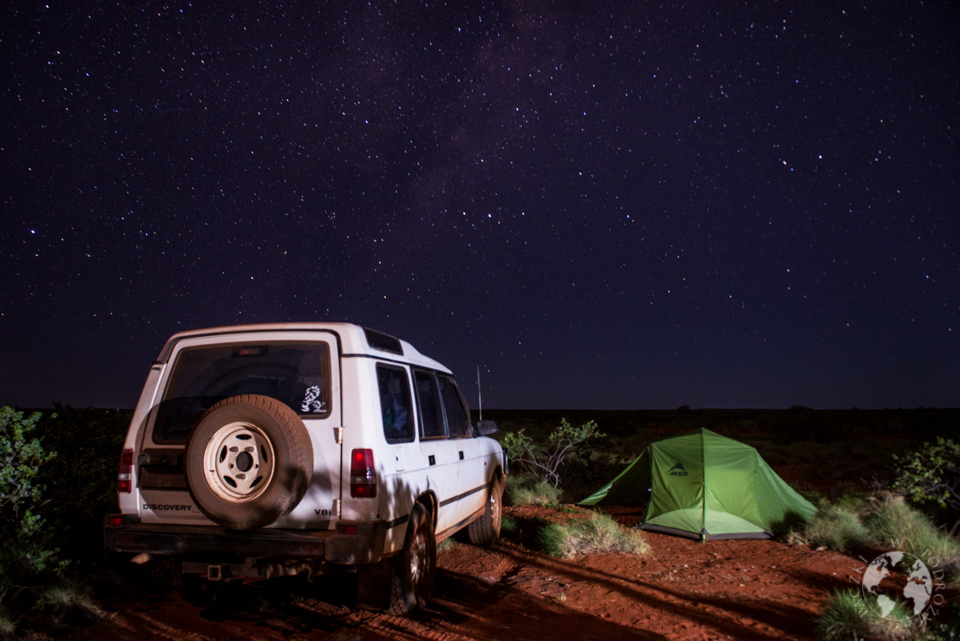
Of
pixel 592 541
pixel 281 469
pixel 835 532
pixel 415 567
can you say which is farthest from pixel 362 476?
pixel 835 532

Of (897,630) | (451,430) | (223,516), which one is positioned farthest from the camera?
(451,430)

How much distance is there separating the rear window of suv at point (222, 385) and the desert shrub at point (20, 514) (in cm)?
178

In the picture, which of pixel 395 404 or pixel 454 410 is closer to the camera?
pixel 395 404

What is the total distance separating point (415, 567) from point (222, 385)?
7.15ft

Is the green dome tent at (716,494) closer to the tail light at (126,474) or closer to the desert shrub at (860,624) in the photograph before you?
the desert shrub at (860,624)

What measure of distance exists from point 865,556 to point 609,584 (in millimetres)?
3857

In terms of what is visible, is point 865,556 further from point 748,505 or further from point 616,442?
point 616,442

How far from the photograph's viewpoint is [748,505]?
852 cm

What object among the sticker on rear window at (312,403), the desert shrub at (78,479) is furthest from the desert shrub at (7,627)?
Result: the sticker on rear window at (312,403)

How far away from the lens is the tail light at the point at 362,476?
3.83m

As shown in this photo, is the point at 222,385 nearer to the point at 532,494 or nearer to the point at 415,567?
the point at 415,567

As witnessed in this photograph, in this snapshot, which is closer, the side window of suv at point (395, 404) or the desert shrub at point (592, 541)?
the side window of suv at point (395, 404)

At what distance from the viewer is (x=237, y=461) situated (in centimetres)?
385

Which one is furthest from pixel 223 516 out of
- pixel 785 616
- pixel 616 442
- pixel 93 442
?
pixel 616 442
